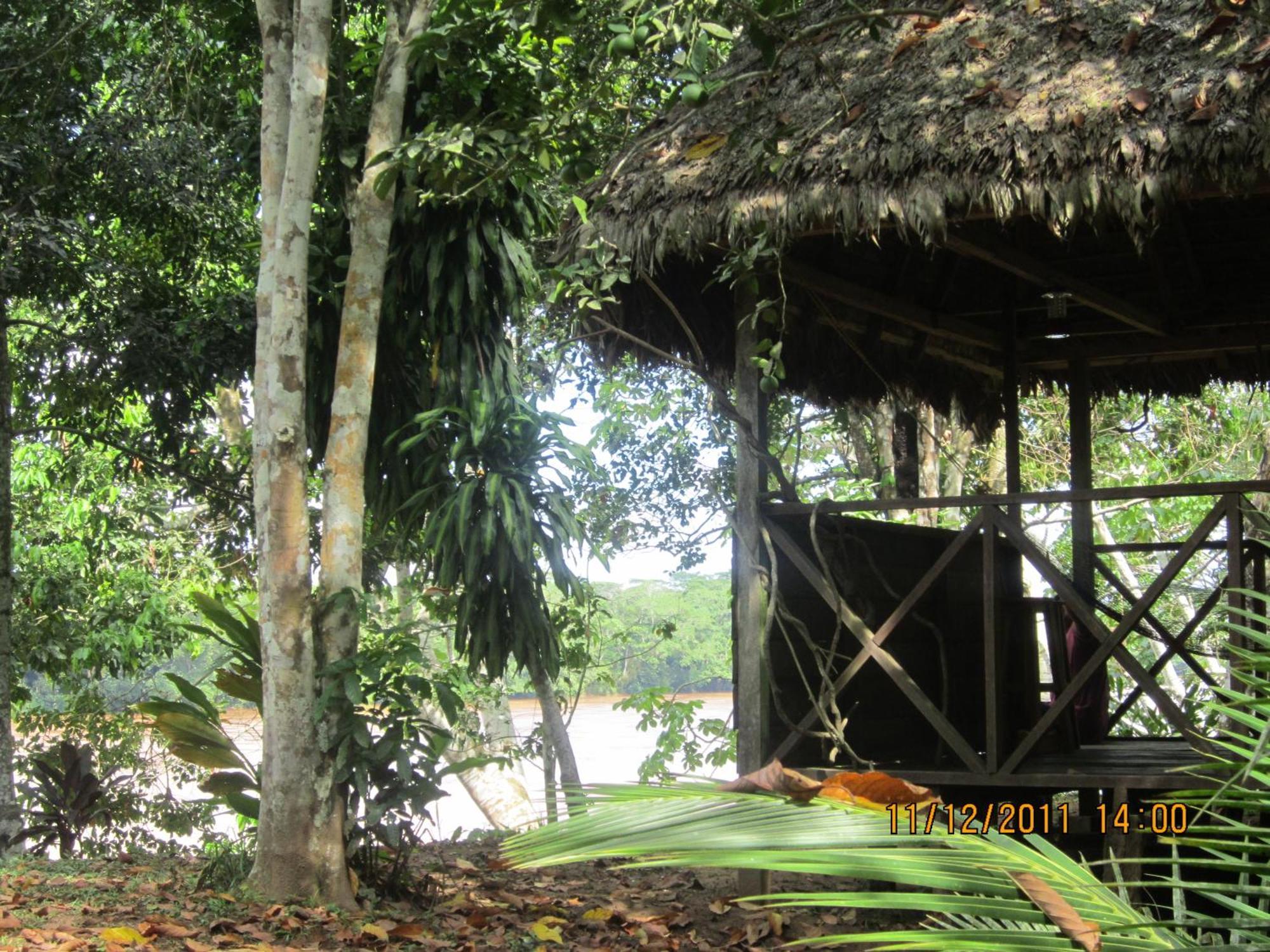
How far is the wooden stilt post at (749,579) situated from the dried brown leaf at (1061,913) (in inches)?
146

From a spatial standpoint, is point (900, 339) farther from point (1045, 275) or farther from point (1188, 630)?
point (1188, 630)

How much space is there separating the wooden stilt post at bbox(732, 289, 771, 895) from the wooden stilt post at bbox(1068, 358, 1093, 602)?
6.22 feet

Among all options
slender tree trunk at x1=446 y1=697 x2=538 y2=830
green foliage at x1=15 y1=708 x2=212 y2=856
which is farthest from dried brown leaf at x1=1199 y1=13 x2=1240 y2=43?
slender tree trunk at x1=446 y1=697 x2=538 y2=830

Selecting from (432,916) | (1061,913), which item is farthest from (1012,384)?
(1061,913)

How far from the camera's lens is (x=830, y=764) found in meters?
5.04

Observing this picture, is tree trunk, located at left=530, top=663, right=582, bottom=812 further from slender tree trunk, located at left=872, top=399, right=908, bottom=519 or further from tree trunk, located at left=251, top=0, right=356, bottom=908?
slender tree trunk, located at left=872, top=399, right=908, bottom=519

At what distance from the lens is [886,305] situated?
5.86 meters

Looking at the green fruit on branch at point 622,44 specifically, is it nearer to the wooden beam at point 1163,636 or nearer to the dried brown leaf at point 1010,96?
the dried brown leaf at point 1010,96

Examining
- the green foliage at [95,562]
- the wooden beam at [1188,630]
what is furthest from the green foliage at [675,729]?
the wooden beam at [1188,630]

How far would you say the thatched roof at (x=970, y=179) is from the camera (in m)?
4.10

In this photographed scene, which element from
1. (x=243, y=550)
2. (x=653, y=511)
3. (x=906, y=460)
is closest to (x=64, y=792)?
(x=243, y=550)

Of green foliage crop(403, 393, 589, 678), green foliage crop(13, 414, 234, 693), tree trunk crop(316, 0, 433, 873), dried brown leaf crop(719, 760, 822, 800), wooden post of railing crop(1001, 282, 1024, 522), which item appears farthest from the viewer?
green foliage crop(13, 414, 234, 693)

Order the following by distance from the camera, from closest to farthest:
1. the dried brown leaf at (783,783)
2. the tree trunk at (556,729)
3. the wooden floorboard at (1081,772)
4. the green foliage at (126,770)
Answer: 1. the dried brown leaf at (783,783)
2. the wooden floorboard at (1081,772)
3. the tree trunk at (556,729)
4. the green foliage at (126,770)

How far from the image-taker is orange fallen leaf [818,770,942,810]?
1.36m
